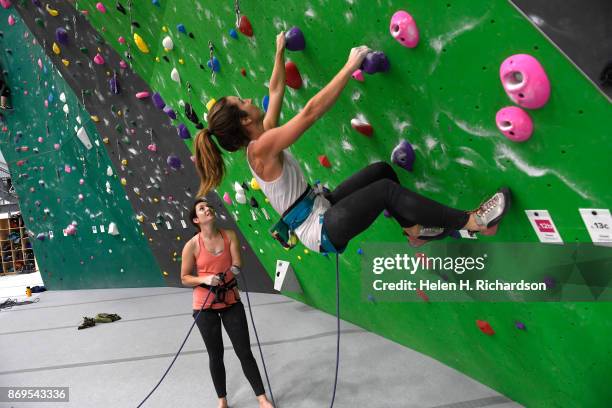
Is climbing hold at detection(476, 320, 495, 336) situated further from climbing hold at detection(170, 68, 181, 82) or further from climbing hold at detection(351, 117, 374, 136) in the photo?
climbing hold at detection(170, 68, 181, 82)

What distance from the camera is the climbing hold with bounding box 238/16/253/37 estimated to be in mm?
2081

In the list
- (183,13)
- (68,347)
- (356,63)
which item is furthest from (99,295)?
(356,63)

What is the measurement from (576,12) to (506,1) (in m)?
0.16

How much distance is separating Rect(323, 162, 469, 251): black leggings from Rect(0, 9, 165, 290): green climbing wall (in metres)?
4.39

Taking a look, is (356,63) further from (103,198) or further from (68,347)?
(103,198)

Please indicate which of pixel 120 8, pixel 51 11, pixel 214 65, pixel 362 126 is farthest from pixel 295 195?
pixel 51 11

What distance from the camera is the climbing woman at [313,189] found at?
4.70ft

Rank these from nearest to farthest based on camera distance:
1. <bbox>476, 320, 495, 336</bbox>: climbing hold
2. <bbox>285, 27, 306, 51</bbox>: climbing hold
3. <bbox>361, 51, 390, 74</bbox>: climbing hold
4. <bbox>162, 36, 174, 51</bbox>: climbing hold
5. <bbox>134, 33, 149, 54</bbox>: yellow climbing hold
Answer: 1. <bbox>361, 51, 390, 74</bbox>: climbing hold
2. <bbox>285, 27, 306, 51</bbox>: climbing hold
3. <bbox>476, 320, 495, 336</bbox>: climbing hold
4. <bbox>162, 36, 174, 51</bbox>: climbing hold
5. <bbox>134, 33, 149, 54</bbox>: yellow climbing hold

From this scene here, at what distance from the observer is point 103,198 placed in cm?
557

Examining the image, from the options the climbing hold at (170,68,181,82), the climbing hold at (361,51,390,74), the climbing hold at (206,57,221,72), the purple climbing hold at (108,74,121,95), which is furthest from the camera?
the purple climbing hold at (108,74,121,95)

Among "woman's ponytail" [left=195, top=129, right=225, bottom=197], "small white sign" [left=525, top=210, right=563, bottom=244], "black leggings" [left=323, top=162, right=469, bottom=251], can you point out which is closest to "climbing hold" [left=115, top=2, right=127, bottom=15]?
"woman's ponytail" [left=195, top=129, right=225, bottom=197]

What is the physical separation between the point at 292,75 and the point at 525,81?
3.47 feet

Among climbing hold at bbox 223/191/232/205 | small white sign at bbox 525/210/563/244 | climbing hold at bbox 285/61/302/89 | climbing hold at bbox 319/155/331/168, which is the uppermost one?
climbing hold at bbox 285/61/302/89

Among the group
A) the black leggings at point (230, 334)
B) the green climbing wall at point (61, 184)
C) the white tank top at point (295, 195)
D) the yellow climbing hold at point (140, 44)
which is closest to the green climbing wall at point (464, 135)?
the white tank top at point (295, 195)
